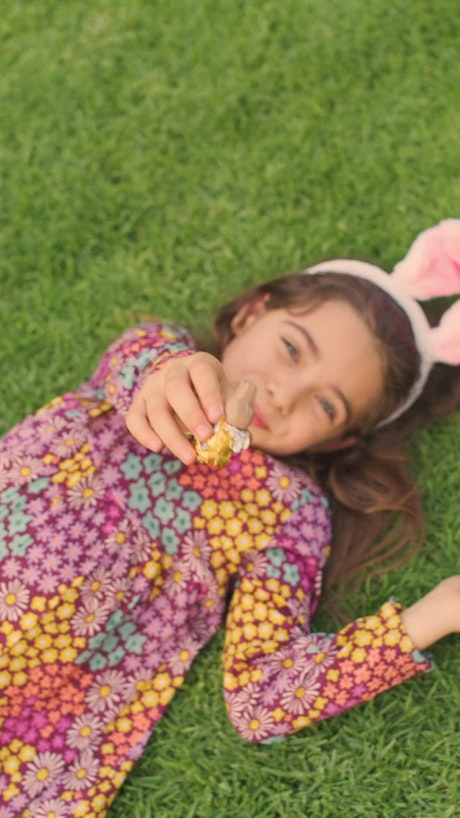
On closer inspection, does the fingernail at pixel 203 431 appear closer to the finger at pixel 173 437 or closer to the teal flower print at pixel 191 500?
the finger at pixel 173 437

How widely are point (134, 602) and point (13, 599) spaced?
0.31 metres

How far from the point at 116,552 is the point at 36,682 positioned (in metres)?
0.38

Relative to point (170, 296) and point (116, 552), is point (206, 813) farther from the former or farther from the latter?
point (170, 296)

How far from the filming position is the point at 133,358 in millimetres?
2604

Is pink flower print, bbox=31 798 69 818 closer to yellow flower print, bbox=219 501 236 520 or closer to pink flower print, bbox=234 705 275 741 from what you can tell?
pink flower print, bbox=234 705 275 741

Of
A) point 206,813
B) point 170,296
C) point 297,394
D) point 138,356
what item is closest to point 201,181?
point 170,296

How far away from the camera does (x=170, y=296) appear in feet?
10.1

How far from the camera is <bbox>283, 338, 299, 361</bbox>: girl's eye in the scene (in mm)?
2461

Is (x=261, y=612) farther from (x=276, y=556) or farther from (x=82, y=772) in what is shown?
(x=82, y=772)

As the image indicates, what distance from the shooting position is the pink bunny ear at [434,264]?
2543 mm

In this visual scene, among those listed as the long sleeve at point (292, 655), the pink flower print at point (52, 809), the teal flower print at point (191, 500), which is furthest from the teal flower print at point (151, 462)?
the pink flower print at point (52, 809)

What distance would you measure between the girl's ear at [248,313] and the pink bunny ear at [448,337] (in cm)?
48

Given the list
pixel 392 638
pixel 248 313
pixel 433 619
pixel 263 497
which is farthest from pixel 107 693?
pixel 248 313

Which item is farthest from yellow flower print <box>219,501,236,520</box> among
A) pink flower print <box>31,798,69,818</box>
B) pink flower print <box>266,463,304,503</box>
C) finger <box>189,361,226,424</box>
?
pink flower print <box>31,798,69,818</box>
